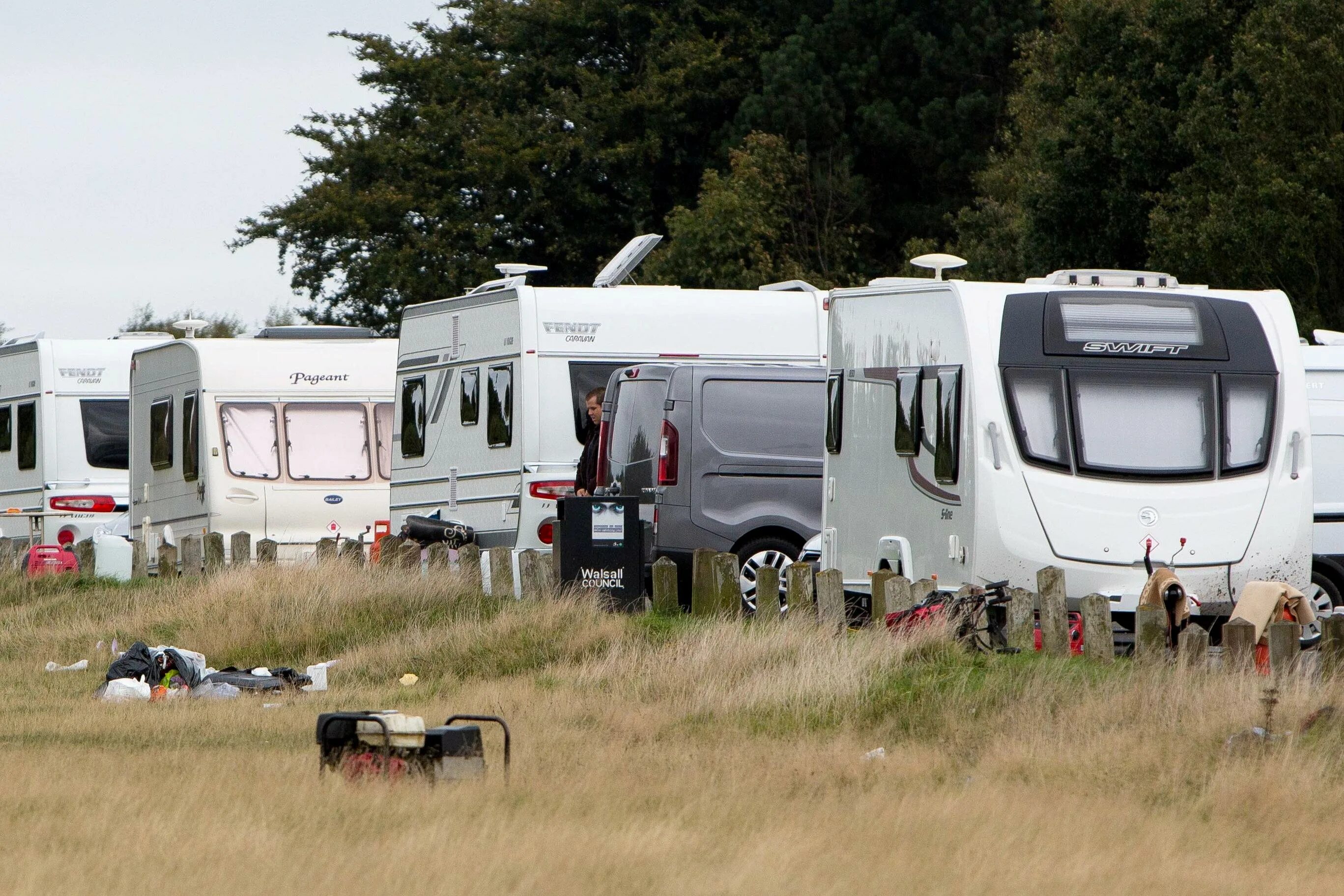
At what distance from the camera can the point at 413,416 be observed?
→ 20328mm

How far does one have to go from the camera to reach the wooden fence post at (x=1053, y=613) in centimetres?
1116

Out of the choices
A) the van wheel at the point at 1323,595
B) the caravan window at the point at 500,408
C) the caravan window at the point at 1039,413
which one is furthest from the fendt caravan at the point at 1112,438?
the caravan window at the point at 500,408

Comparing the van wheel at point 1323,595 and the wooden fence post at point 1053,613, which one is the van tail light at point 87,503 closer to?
the van wheel at point 1323,595

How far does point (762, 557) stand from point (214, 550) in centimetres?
535

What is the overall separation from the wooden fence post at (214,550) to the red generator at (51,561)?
2.00 meters

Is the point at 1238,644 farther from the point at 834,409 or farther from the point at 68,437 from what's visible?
the point at 68,437

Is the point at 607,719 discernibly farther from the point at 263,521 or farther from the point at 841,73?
the point at 841,73

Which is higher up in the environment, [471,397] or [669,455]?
[471,397]

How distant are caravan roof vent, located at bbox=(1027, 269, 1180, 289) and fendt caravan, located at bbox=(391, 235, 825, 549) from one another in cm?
431

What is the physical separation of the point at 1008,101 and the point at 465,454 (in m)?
23.9

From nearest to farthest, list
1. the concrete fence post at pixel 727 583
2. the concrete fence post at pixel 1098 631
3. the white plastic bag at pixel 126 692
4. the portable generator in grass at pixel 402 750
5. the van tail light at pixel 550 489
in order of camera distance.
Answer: the portable generator in grass at pixel 402 750, the concrete fence post at pixel 1098 631, the white plastic bag at pixel 126 692, the concrete fence post at pixel 727 583, the van tail light at pixel 550 489

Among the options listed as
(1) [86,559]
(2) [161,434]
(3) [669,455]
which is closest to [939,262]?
(3) [669,455]

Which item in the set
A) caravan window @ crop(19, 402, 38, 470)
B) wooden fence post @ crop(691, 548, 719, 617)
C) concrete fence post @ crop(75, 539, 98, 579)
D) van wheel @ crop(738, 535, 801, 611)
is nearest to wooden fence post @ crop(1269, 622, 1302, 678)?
wooden fence post @ crop(691, 548, 719, 617)

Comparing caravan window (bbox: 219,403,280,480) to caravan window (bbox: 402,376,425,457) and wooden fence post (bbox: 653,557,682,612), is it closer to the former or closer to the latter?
caravan window (bbox: 402,376,425,457)
